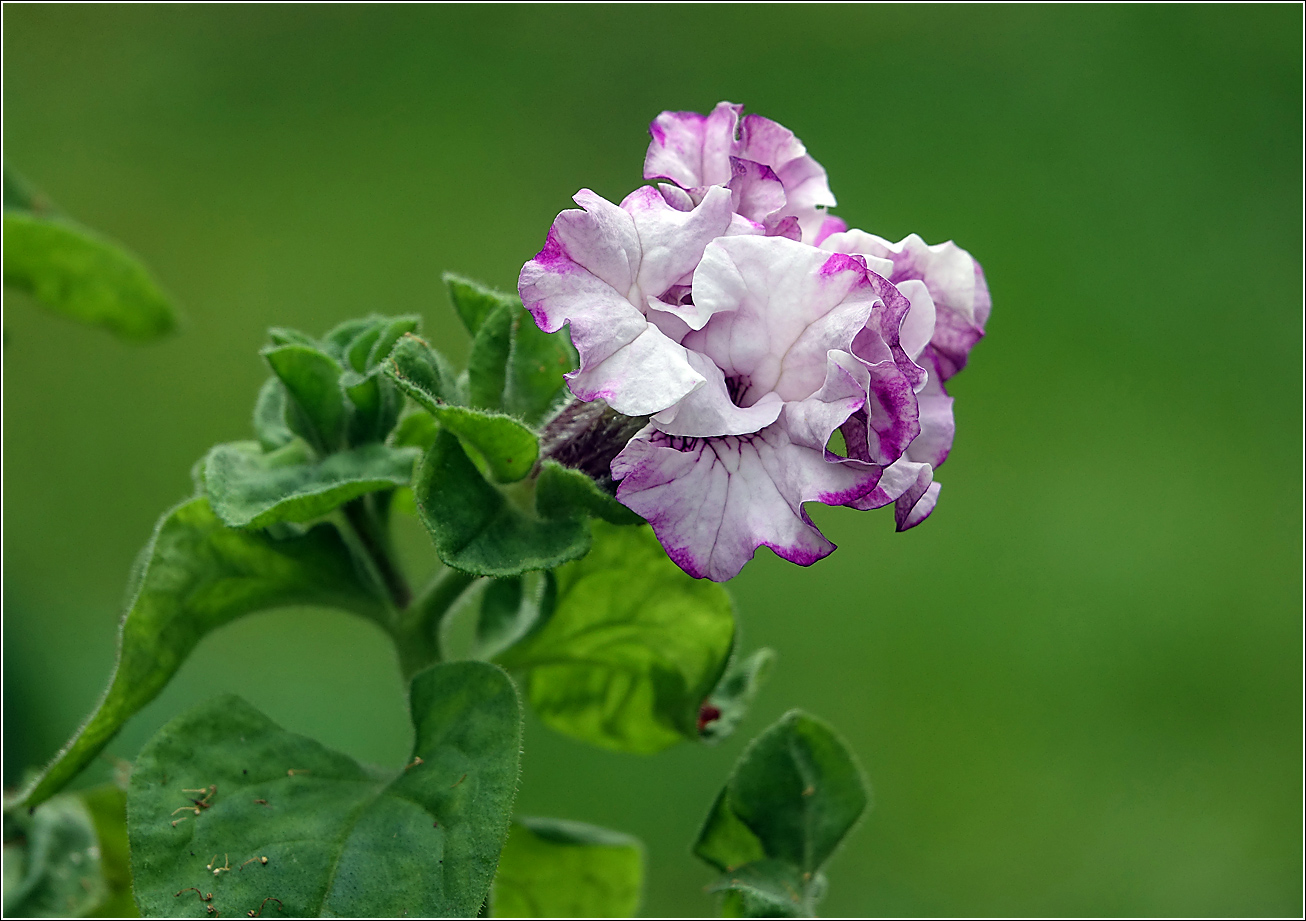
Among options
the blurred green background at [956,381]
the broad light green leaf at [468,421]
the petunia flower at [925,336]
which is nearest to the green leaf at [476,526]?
the broad light green leaf at [468,421]

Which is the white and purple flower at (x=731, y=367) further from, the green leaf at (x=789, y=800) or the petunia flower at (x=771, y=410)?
the green leaf at (x=789, y=800)

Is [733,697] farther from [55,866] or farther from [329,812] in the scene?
[55,866]

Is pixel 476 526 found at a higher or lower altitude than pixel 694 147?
lower

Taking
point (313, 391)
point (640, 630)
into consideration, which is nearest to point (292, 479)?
point (313, 391)

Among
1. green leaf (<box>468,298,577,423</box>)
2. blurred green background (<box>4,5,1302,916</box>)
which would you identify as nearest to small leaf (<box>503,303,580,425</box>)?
green leaf (<box>468,298,577,423</box>)

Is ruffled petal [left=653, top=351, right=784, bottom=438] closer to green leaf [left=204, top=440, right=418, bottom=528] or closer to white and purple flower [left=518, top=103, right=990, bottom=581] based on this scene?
white and purple flower [left=518, top=103, right=990, bottom=581]

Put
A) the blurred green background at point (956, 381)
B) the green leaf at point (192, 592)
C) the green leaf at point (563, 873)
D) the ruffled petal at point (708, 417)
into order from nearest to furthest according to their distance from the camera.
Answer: the ruffled petal at point (708, 417) → the green leaf at point (192, 592) → the green leaf at point (563, 873) → the blurred green background at point (956, 381)
